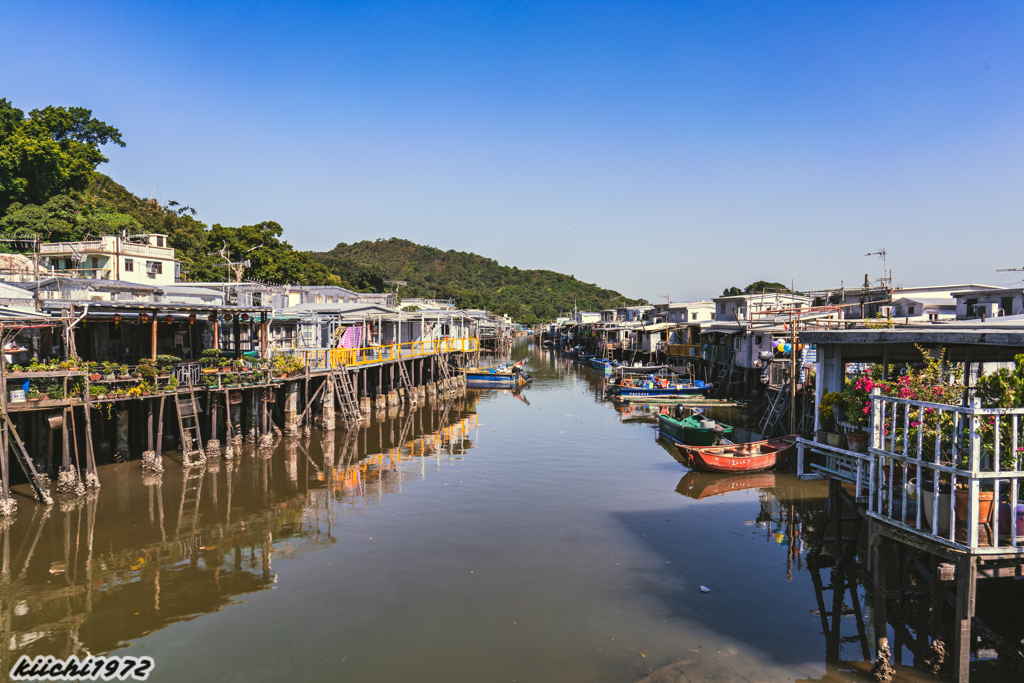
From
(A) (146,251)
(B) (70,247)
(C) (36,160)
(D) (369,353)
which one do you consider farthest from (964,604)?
(C) (36,160)

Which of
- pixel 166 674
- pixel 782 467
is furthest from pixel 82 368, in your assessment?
pixel 782 467

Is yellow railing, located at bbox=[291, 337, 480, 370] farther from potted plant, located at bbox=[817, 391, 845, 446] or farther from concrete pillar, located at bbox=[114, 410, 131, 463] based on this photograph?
potted plant, located at bbox=[817, 391, 845, 446]

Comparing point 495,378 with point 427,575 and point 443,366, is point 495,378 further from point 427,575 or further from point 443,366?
point 427,575

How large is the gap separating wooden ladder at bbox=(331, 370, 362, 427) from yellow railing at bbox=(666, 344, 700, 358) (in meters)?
33.3

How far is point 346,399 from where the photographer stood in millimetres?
29641

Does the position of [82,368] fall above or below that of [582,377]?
above

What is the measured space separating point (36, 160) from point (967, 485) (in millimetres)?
56638

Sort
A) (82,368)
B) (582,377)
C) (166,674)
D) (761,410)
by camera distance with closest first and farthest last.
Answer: (166,674), (82,368), (761,410), (582,377)

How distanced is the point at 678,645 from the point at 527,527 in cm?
641

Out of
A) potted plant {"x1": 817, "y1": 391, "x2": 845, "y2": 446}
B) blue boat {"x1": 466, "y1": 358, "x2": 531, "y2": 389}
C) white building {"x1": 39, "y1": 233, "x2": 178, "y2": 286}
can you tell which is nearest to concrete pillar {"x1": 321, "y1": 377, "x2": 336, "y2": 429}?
white building {"x1": 39, "y1": 233, "x2": 178, "y2": 286}

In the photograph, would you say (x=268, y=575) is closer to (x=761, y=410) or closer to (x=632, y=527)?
(x=632, y=527)

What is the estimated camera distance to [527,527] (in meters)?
16.1

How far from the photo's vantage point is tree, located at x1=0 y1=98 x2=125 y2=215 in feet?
140

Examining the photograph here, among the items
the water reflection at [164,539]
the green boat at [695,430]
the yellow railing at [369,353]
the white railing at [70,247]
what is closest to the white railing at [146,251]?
the white railing at [70,247]
